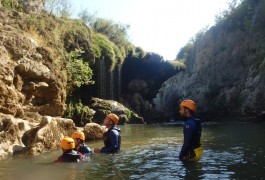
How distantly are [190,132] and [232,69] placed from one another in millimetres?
45041

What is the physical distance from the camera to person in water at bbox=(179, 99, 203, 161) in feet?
31.3

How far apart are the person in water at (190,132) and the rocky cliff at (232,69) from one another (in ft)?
94.0

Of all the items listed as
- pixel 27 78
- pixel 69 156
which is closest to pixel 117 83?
pixel 27 78

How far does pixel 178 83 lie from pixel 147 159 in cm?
6236

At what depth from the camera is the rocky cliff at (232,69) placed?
42281mm

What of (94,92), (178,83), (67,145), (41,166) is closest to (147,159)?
(67,145)

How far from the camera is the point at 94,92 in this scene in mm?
35031

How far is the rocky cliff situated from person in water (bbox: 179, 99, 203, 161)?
28.6m

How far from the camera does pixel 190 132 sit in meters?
9.51

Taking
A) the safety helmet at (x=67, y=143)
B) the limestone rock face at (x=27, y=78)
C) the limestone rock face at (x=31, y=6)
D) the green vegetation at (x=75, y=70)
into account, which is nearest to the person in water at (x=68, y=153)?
the safety helmet at (x=67, y=143)

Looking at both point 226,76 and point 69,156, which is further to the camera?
point 226,76

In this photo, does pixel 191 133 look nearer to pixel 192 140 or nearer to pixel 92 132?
pixel 192 140

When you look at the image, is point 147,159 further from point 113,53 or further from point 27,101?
point 113,53

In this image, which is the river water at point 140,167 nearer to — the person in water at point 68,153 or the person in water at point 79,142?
the person in water at point 68,153
